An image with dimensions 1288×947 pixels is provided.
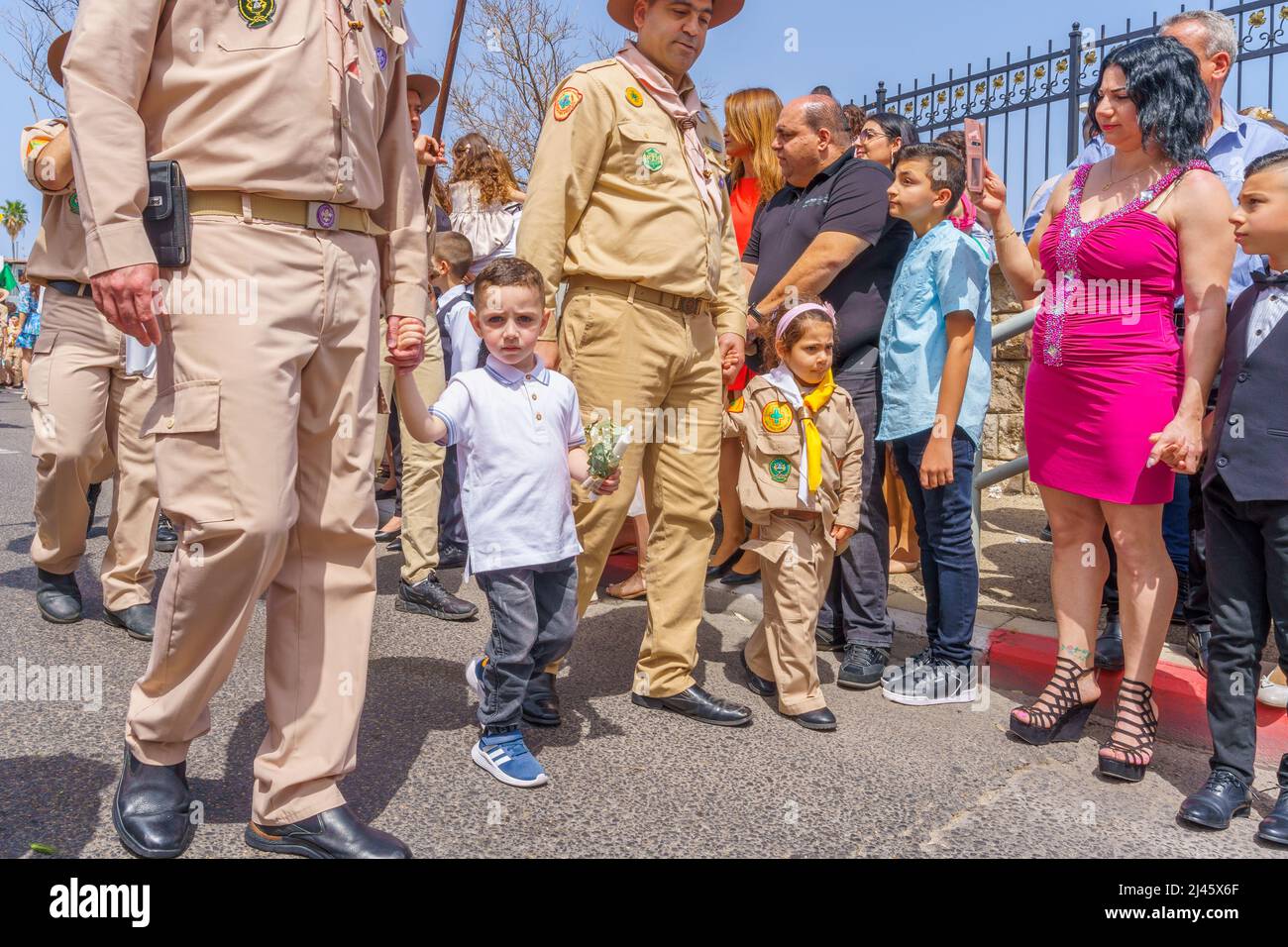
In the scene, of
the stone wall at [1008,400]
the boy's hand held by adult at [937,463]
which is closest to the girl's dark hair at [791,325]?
the boy's hand held by adult at [937,463]

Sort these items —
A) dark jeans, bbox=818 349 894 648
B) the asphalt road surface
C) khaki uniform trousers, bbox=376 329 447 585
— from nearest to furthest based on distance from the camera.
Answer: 1. the asphalt road surface
2. dark jeans, bbox=818 349 894 648
3. khaki uniform trousers, bbox=376 329 447 585

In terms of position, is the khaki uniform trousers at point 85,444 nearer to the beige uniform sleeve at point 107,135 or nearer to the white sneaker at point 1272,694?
the beige uniform sleeve at point 107,135

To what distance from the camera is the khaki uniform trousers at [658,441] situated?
342cm

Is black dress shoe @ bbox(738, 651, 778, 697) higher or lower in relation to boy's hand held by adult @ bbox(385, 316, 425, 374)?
lower

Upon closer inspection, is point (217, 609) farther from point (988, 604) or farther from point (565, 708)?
point (988, 604)

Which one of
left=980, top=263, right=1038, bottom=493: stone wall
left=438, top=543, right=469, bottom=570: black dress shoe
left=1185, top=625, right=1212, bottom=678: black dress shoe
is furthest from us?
left=980, top=263, right=1038, bottom=493: stone wall

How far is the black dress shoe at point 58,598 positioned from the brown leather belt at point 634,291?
255 cm

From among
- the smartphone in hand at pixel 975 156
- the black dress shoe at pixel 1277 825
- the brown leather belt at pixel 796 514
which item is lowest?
the black dress shoe at pixel 1277 825

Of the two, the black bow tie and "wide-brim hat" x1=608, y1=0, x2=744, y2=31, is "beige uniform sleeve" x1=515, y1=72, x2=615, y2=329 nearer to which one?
"wide-brim hat" x1=608, y1=0, x2=744, y2=31

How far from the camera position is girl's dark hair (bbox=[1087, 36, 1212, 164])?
321 centimetres

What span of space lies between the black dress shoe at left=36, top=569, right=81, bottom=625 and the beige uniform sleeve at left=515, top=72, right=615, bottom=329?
2470 millimetres

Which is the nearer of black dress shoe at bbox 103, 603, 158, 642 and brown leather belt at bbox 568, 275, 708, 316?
brown leather belt at bbox 568, 275, 708, 316

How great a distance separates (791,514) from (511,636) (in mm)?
1206

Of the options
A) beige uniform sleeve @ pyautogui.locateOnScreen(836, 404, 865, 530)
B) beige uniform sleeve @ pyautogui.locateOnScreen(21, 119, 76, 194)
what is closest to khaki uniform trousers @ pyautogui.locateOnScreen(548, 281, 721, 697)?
beige uniform sleeve @ pyautogui.locateOnScreen(836, 404, 865, 530)
